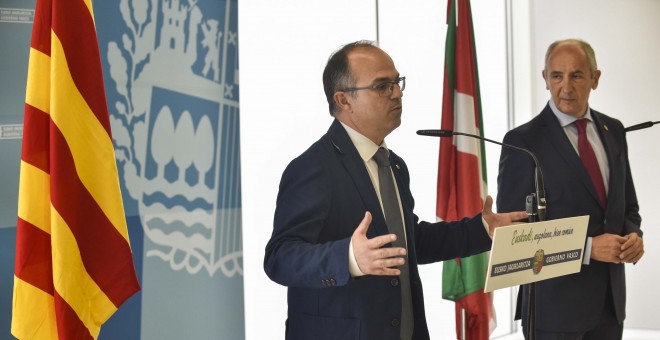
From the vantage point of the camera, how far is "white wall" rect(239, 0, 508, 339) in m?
3.83

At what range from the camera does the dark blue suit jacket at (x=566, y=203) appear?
3068 millimetres

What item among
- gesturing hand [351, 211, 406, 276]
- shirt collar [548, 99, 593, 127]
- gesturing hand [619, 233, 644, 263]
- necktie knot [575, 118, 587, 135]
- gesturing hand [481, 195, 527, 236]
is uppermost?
→ shirt collar [548, 99, 593, 127]

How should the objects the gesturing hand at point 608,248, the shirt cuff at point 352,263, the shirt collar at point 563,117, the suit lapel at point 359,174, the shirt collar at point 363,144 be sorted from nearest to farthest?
the shirt cuff at point 352,263 < the suit lapel at point 359,174 < the shirt collar at point 363,144 < the gesturing hand at point 608,248 < the shirt collar at point 563,117

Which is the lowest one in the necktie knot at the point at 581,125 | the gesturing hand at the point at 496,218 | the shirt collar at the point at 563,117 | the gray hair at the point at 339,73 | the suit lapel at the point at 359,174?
the gesturing hand at the point at 496,218

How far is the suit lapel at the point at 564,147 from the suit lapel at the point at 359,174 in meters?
1.13

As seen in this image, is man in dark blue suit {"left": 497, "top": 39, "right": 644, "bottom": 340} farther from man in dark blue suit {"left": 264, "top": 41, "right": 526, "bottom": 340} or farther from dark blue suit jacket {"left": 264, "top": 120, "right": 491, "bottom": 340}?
dark blue suit jacket {"left": 264, "top": 120, "right": 491, "bottom": 340}

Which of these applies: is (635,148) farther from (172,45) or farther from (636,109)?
(172,45)

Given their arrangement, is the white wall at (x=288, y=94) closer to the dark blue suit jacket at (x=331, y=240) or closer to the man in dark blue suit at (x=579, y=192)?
the man in dark blue suit at (x=579, y=192)

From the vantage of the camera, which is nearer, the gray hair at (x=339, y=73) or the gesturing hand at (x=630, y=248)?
the gray hair at (x=339, y=73)

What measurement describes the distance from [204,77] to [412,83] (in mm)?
2323

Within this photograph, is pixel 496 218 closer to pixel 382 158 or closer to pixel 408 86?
pixel 382 158

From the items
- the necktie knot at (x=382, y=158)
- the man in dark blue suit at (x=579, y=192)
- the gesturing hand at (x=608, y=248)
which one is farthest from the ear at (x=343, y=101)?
the gesturing hand at (x=608, y=248)

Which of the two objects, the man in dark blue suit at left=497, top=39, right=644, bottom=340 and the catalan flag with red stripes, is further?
the man in dark blue suit at left=497, top=39, right=644, bottom=340

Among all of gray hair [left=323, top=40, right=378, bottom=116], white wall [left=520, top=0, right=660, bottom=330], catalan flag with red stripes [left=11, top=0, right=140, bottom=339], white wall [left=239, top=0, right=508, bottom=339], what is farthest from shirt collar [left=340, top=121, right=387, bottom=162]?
white wall [left=520, top=0, right=660, bottom=330]
